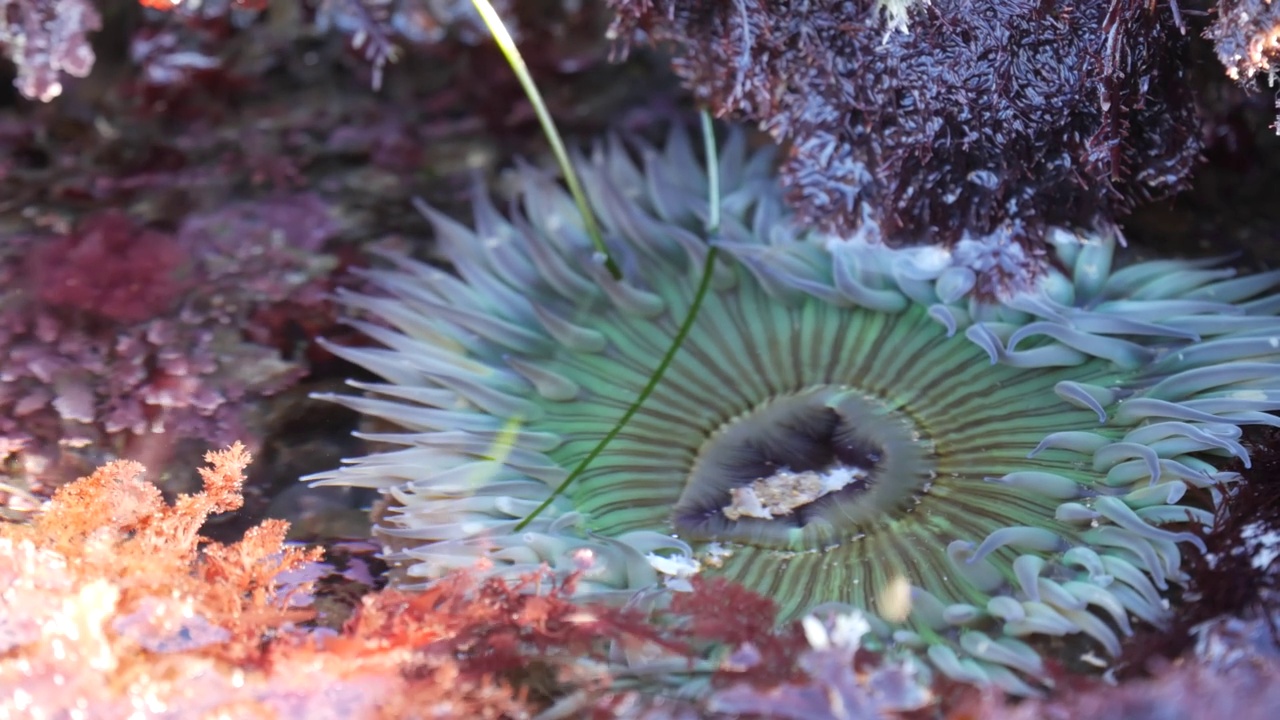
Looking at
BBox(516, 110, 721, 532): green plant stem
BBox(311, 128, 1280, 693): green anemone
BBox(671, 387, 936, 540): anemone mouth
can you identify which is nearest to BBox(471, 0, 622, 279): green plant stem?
BBox(311, 128, 1280, 693): green anemone

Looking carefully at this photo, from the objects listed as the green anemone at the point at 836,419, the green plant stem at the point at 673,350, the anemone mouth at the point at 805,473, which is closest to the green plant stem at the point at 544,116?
the green anemone at the point at 836,419

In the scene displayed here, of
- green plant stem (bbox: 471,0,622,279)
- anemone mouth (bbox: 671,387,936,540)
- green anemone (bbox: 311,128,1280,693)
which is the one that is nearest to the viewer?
green anemone (bbox: 311,128,1280,693)

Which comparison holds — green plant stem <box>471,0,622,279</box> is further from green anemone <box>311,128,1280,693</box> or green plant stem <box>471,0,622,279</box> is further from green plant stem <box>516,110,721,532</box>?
green plant stem <box>516,110,721,532</box>

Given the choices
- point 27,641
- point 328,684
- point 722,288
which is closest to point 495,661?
point 328,684

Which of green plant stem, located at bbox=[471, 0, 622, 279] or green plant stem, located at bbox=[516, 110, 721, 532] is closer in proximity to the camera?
green plant stem, located at bbox=[516, 110, 721, 532]

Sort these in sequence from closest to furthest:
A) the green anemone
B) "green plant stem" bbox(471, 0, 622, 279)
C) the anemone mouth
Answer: the green anemone
the anemone mouth
"green plant stem" bbox(471, 0, 622, 279)

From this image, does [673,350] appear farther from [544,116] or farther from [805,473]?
[544,116]

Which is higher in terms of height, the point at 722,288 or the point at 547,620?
the point at 722,288

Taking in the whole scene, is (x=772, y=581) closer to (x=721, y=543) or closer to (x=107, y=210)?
(x=721, y=543)

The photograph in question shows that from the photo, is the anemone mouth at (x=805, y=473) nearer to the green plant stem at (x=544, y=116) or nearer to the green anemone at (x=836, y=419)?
the green anemone at (x=836, y=419)
